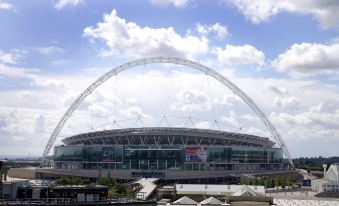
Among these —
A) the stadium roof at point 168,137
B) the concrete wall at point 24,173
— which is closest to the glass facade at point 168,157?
the stadium roof at point 168,137

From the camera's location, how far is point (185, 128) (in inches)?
6836

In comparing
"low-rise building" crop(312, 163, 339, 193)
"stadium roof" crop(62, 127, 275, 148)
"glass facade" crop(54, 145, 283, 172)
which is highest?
"stadium roof" crop(62, 127, 275, 148)

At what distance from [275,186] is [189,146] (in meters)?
33.0

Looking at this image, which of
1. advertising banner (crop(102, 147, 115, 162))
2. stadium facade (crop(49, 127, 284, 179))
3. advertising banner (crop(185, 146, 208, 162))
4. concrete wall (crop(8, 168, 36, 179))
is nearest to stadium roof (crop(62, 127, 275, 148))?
stadium facade (crop(49, 127, 284, 179))

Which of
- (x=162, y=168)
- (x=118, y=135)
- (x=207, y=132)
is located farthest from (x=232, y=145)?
(x=118, y=135)

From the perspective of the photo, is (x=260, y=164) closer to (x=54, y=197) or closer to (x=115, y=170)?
(x=115, y=170)

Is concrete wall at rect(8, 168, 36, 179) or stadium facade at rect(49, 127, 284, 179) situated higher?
stadium facade at rect(49, 127, 284, 179)

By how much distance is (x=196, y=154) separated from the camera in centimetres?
16838

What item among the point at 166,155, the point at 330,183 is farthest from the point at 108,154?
the point at 330,183

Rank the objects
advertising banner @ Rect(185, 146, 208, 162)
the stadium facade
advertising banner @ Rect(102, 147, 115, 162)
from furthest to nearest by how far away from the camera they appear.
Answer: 1. advertising banner @ Rect(102, 147, 115, 162)
2. the stadium facade
3. advertising banner @ Rect(185, 146, 208, 162)

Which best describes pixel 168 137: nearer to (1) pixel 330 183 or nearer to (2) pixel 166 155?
(2) pixel 166 155

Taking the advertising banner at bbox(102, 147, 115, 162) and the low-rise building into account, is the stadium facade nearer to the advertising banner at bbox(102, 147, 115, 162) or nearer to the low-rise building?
the advertising banner at bbox(102, 147, 115, 162)

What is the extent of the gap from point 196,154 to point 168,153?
28.9ft

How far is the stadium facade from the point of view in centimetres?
16862
